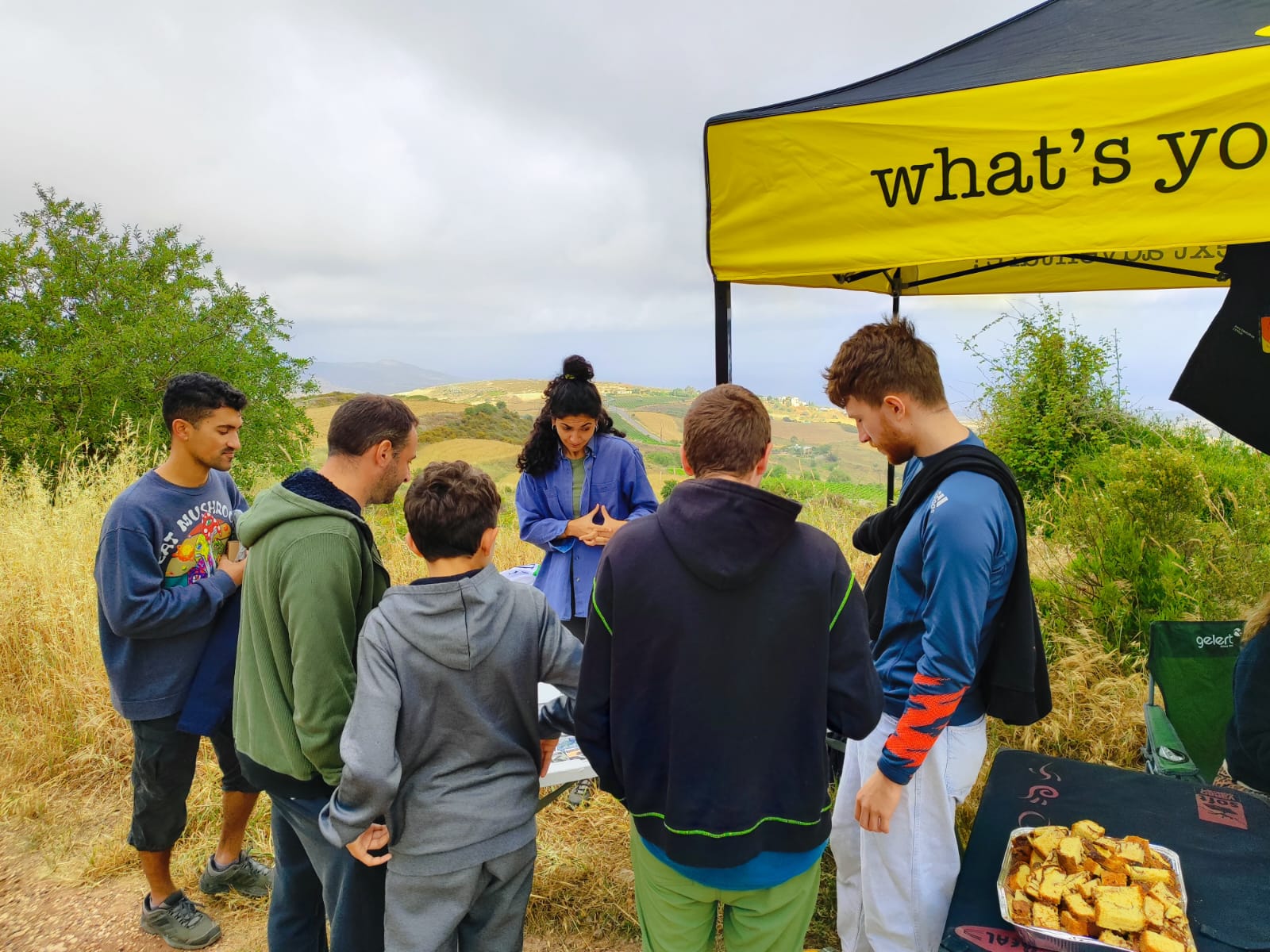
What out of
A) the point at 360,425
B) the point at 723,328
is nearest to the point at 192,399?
the point at 360,425

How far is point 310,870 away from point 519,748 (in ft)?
2.87

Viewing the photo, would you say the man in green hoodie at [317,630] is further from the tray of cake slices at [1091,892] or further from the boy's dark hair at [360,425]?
the tray of cake slices at [1091,892]

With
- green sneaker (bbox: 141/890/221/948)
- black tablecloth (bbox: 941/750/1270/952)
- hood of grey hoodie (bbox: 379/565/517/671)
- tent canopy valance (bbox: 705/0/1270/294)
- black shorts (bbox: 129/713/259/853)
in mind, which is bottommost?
green sneaker (bbox: 141/890/221/948)

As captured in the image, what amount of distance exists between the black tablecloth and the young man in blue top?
15 cm

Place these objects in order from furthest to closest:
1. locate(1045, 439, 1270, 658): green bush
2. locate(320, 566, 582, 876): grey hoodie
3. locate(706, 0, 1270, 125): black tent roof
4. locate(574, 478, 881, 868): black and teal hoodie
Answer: locate(1045, 439, 1270, 658): green bush
locate(706, 0, 1270, 125): black tent roof
locate(320, 566, 582, 876): grey hoodie
locate(574, 478, 881, 868): black and teal hoodie

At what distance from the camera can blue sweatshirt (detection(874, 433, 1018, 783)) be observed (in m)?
1.65

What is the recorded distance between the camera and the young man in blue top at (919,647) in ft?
5.48

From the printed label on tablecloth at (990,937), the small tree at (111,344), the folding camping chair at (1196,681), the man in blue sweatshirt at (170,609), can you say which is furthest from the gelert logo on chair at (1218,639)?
the small tree at (111,344)

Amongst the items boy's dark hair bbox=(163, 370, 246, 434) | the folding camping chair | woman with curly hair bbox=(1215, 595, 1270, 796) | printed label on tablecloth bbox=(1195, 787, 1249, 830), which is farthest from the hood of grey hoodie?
the folding camping chair

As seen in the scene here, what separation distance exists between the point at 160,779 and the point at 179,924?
1.93 feet

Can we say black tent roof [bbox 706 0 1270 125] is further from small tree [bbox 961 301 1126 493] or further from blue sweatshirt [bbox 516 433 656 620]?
small tree [bbox 961 301 1126 493]

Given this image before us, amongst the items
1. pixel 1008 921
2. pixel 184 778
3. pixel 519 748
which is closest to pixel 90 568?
pixel 184 778

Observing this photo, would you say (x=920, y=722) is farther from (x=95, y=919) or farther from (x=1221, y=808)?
(x=95, y=919)

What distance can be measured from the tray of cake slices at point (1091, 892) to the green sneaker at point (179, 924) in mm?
2647
